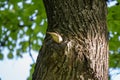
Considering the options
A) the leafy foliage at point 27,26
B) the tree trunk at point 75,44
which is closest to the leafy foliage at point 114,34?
the leafy foliage at point 27,26

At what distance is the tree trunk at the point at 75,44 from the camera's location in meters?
1.44

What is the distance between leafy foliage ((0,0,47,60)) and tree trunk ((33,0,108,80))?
1553 millimetres

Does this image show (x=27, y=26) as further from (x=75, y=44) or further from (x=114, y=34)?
(x=75, y=44)

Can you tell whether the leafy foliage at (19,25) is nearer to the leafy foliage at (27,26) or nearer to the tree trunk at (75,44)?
the leafy foliage at (27,26)

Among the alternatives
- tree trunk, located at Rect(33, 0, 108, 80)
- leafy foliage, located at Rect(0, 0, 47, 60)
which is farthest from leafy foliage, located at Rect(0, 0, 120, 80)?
tree trunk, located at Rect(33, 0, 108, 80)

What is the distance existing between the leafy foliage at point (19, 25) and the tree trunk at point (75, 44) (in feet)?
5.10

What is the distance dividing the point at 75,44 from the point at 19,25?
113 inches

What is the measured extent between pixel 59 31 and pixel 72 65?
0.23 meters

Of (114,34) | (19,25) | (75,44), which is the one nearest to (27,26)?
(19,25)

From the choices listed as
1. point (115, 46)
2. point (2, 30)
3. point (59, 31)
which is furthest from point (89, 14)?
point (2, 30)

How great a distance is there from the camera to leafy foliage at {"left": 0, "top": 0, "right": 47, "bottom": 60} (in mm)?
3381

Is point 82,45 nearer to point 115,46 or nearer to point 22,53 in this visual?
point 115,46

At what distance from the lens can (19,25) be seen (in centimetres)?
426

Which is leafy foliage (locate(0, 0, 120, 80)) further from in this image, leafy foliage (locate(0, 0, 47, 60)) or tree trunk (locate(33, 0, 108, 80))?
tree trunk (locate(33, 0, 108, 80))
